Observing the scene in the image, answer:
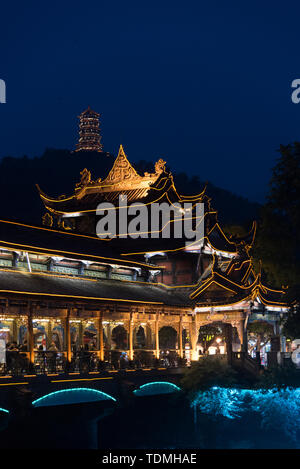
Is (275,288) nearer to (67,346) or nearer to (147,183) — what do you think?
(147,183)

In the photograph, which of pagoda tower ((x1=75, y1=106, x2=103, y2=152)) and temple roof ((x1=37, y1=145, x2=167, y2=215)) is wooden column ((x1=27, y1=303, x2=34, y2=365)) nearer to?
temple roof ((x1=37, y1=145, x2=167, y2=215))

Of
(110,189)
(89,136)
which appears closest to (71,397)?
(110,189)

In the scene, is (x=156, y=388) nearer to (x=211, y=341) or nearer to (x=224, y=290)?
(x=224, y=290)

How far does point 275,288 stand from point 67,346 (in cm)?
1982

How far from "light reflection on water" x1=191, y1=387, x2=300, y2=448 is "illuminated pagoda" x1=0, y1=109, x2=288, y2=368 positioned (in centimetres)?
305

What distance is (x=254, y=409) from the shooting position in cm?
3259

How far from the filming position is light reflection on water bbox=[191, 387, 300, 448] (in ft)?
103

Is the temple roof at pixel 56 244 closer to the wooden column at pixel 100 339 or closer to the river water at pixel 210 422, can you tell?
the wooden column at pixel 100 339

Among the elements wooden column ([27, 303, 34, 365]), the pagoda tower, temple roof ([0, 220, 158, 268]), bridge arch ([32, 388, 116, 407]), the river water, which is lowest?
the river water

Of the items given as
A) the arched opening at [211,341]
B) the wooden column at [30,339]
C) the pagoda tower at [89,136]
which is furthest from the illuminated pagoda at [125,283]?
the pagoda tower at [89,136]

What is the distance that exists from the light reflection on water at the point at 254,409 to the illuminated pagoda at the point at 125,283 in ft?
10.0

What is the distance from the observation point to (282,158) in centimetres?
3597

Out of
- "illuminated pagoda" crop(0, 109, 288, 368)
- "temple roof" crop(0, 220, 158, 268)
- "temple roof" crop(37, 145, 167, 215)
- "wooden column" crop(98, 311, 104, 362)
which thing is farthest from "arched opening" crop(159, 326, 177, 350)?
"wooden column" crop(98, 311, 104, 362)

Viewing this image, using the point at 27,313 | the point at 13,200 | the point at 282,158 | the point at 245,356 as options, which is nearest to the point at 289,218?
the point at 282,158
